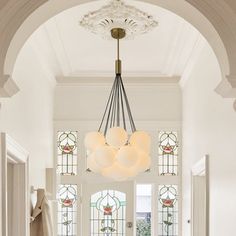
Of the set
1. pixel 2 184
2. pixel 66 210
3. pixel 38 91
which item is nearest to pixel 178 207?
pixel 66 210

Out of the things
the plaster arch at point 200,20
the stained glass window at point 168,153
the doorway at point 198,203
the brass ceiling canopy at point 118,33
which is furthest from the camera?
the stained glass window at point 168,153

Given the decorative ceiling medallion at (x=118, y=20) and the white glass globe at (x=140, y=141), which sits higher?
the decorative ceiling medallion at (x=118, y=20)

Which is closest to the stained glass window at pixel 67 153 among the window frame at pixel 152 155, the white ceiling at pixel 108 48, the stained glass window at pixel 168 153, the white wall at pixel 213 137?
the window frame at pixel 152 155

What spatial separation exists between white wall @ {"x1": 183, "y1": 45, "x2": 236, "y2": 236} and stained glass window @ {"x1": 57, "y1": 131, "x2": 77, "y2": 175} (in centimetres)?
137

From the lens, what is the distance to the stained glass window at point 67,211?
7.01 metres

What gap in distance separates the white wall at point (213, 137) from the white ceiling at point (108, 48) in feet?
0.81

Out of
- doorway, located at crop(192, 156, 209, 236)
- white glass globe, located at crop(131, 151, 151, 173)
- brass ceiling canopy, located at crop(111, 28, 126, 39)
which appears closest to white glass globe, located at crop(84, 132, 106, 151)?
white glass globe, located at crop(131, 151, 151, 173)

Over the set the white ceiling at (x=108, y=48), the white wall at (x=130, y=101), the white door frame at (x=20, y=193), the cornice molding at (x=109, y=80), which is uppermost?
the white ceiling at (x=108, y=48)

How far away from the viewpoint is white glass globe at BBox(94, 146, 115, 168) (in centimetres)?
478

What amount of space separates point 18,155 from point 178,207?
3060 millimetres

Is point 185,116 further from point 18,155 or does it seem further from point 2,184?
point 2,184

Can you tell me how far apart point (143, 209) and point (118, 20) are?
2.98m

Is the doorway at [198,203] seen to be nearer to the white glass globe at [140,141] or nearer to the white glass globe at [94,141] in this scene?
the white glass globe at [140,141]

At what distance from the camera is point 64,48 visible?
5.68 m
